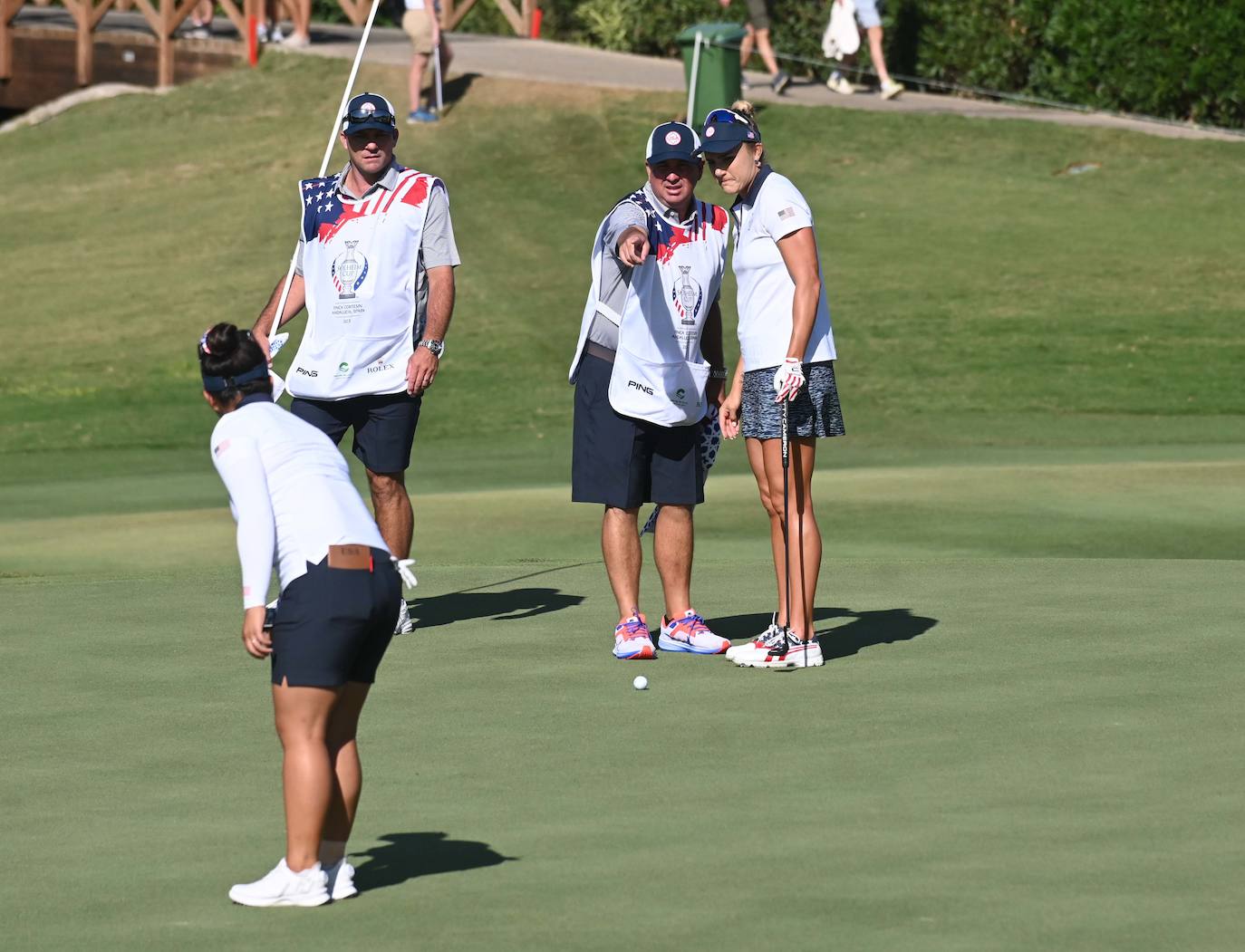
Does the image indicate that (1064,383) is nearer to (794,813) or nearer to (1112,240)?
(1112,240)

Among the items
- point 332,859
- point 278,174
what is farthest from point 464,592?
point 278,174

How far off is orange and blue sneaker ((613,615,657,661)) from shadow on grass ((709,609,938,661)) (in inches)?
25.2

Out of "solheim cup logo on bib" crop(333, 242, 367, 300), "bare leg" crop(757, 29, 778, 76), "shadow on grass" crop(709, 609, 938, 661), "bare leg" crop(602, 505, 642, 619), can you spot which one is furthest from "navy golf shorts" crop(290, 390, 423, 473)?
"bare leg" crop(757, 29, 778, 76)

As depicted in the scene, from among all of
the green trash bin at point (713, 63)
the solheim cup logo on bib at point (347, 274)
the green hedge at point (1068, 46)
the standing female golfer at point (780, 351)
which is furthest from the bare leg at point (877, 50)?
the standing female golfer at point (780, 351)

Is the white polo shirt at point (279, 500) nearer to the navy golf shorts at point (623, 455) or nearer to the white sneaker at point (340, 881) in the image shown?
the white sneaker at point (340, 881)

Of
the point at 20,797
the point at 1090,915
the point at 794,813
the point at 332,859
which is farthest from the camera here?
the point at 20,797

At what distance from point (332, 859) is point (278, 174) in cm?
2096

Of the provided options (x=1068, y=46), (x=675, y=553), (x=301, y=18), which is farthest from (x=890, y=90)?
(x=675, y=553)

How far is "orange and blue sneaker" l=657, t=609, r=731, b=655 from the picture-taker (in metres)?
Answer: 8.79

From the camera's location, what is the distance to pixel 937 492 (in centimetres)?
1382

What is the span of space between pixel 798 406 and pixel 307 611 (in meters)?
3.34

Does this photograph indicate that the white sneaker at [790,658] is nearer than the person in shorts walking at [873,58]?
Yes

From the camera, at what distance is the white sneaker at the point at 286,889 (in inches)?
212

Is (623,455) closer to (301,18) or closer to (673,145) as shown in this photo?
(673,145)
